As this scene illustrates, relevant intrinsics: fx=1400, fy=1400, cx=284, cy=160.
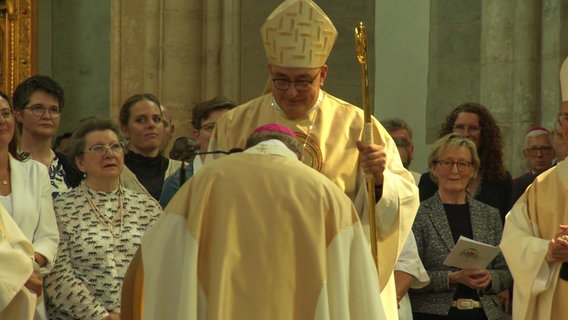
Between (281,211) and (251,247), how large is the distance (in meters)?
0.15

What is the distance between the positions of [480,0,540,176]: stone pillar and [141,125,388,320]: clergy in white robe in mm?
4592

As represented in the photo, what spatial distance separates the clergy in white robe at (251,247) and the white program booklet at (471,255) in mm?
2248

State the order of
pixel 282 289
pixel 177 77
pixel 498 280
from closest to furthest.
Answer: pixel 282 289 < pixel 498 280 < pixel 177 77

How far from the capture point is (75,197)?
6473mm

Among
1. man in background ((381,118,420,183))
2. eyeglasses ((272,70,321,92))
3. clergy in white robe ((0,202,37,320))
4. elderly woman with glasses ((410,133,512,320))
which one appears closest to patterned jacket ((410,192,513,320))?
elderly woman with glasses ((410,133,512,320))

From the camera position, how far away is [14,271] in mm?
5883

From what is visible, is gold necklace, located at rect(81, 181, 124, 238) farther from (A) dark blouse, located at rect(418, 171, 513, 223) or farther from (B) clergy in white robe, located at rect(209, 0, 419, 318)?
(A) dark blouse, located at rect(418, 171, 513, 223)

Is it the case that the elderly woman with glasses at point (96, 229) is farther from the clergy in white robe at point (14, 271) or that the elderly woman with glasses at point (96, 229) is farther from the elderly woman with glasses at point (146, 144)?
the elderly woman with glasses at point (146, 144)

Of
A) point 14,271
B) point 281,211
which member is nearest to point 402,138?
point 14,271

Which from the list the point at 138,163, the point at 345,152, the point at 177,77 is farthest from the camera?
the point at 177,77

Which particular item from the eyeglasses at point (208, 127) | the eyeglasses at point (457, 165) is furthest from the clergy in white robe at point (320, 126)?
the eyeglasses at point (208, 127)

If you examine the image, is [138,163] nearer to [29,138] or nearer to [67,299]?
[29,138]

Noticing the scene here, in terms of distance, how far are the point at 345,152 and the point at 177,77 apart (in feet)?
17.9

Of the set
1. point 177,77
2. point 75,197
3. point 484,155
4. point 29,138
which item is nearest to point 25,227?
point 75,197
